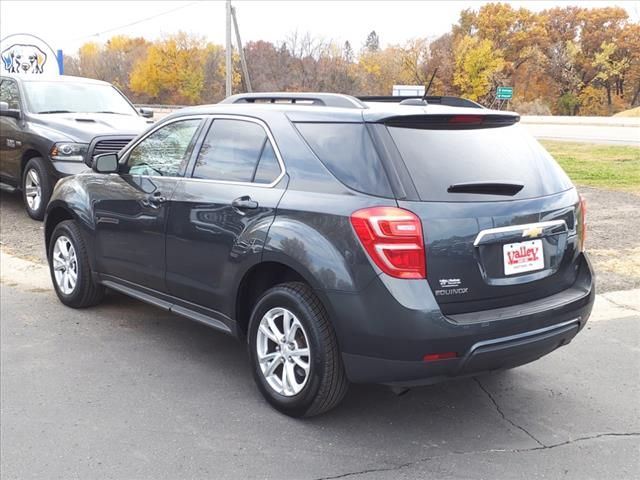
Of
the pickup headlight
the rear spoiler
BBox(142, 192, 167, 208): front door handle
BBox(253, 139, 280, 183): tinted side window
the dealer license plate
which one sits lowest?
the dealer license plate

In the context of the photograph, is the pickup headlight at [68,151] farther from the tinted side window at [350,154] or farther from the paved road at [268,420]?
the tinted side window at [350,154]

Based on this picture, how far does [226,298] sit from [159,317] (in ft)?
5.73

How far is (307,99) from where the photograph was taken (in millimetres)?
4039

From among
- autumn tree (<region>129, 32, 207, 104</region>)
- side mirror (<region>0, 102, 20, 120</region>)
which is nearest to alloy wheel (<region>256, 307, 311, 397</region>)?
side mirror (<region>0, 102, 20, 120</region>)

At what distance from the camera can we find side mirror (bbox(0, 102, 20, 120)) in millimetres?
9414

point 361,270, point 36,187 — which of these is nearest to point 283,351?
point 361,270

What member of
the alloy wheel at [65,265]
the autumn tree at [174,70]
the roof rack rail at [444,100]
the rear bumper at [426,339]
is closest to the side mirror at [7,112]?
the alloy wheel at [65,265]

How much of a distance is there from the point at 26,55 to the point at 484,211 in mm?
17367

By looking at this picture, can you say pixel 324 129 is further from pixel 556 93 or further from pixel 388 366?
pixel 556 93

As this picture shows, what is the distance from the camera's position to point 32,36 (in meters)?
17.6

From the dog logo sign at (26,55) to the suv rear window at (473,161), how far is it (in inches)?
643

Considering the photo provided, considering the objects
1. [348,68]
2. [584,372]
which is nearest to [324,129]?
[584,372]

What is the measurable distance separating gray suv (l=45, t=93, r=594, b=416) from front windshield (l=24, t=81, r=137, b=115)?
6.22 metres

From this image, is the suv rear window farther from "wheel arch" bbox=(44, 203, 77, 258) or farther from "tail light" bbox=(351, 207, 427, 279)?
"wheel arch" bbox=(44, 203, 77, 258)
